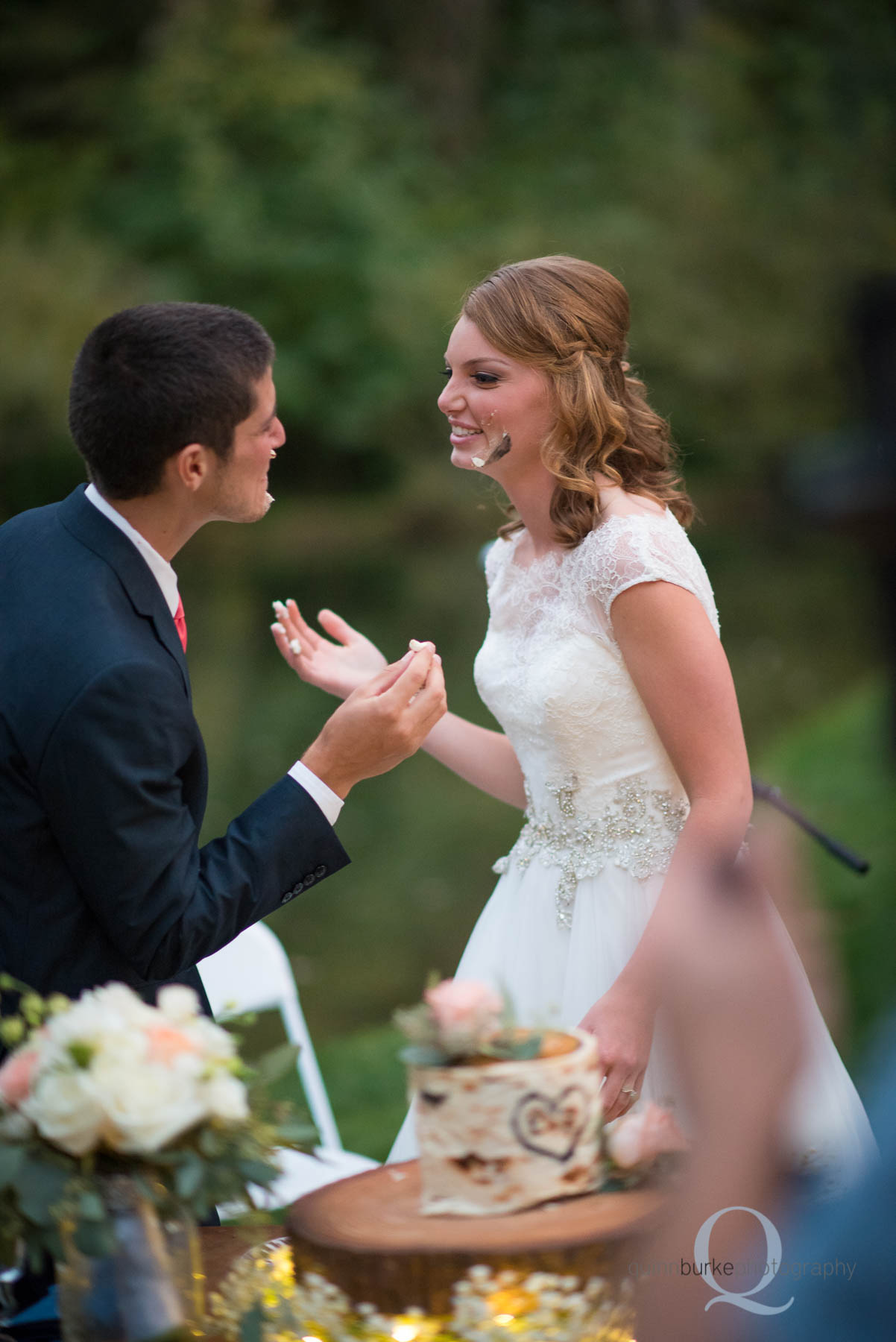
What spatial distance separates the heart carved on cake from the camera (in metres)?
1.56

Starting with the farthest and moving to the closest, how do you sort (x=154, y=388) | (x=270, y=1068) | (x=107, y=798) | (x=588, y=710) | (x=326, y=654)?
(x=326, y=654), (x=588, y=710), (x=154, y=388), (x=107, y=798), (x=270, y=1068)

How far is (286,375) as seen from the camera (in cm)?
3094

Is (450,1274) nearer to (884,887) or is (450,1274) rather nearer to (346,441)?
(884,887)

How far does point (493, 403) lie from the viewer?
2.78 m

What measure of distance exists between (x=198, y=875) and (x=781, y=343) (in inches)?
1267

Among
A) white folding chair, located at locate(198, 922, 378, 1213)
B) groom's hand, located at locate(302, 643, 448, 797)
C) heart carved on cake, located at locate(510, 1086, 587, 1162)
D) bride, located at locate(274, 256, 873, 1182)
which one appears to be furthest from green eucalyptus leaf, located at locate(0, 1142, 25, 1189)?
white folding chair, located at locate(198, 922, 378, 1213)

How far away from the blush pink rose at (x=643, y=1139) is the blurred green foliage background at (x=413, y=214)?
17.1 metres

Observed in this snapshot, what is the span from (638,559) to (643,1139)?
121cm

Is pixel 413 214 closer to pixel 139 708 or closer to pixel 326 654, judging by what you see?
pixel 326 654

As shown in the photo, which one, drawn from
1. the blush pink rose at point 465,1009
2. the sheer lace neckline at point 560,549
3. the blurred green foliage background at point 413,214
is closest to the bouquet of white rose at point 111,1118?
the blush pink rose at point 465,1009

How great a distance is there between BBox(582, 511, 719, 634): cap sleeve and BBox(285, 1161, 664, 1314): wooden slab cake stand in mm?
1215

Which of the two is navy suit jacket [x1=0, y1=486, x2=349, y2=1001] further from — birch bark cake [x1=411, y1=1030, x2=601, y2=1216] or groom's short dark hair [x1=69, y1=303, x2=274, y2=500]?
birch bark cake [x1=411, y1=1030, x2=601, y2=1216]

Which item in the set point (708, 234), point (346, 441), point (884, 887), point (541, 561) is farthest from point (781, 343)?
point (541, 561)

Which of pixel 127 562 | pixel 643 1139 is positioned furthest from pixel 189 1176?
pixel 127 562
